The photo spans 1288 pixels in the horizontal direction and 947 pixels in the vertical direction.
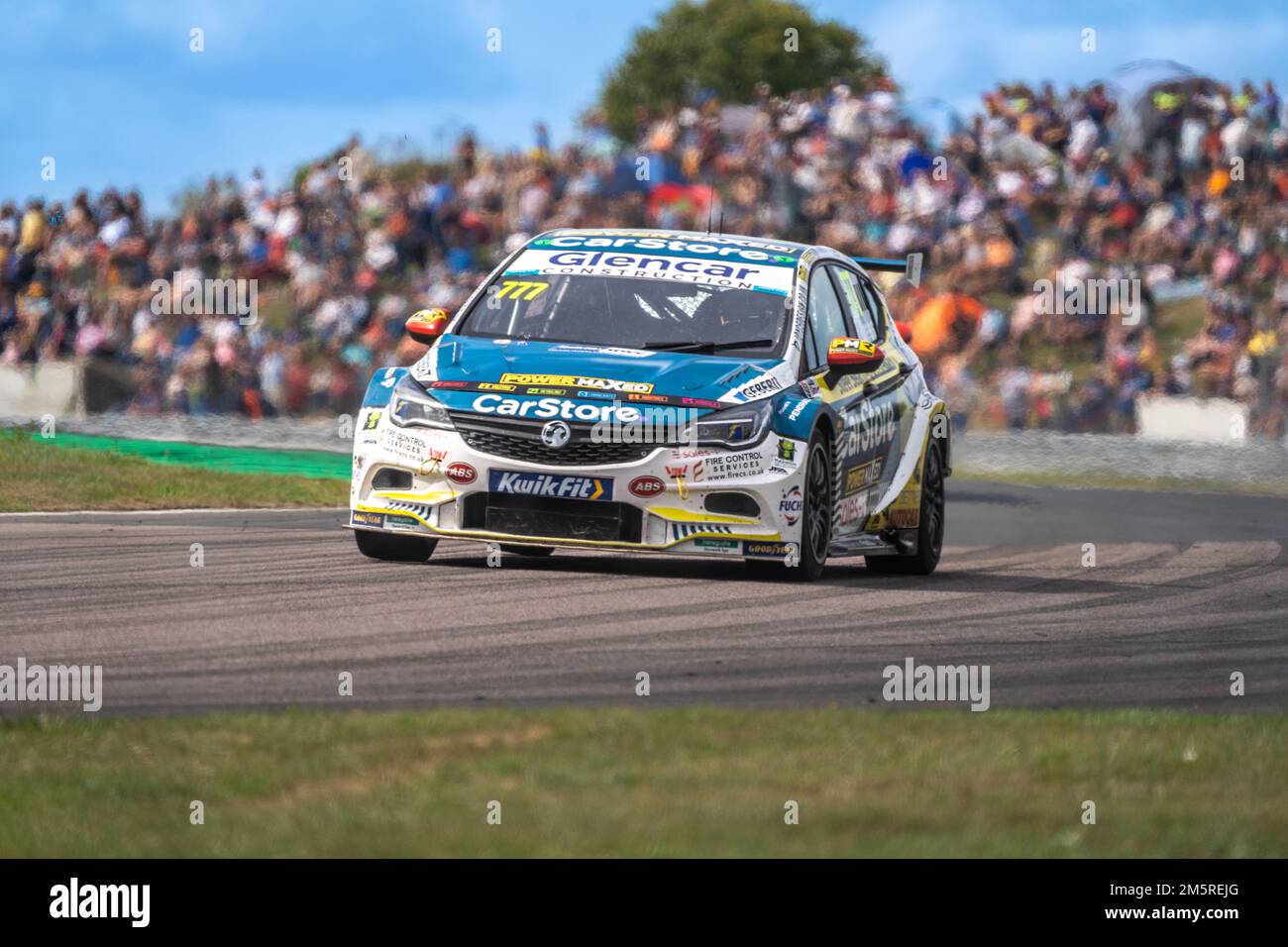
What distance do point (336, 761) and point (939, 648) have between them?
3.46 metres

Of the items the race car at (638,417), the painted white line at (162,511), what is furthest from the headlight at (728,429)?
the painted white line at (162,511)

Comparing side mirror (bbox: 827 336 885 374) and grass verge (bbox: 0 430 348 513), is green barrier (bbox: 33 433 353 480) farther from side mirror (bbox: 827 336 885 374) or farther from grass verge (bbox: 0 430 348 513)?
side mirror (bbox: 827 336 885 374)

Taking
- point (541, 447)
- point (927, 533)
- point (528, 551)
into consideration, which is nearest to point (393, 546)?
point (528, 551)

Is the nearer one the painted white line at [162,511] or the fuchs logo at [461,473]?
the fuchs logo at [461,473]

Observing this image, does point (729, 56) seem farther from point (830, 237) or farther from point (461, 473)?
point (461, 473)

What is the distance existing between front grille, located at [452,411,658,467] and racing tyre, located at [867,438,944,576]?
2.58 meters

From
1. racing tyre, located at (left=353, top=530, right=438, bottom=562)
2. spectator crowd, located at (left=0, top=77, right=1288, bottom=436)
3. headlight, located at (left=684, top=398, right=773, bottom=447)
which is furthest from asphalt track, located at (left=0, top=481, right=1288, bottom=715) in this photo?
spectator crowd, located at (left=0, top=77, right=1288, bottom=436)

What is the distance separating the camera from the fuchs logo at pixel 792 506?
10.6m

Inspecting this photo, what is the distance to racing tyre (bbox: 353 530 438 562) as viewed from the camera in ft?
36.9

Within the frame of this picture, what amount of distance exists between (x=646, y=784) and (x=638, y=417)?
486 cm

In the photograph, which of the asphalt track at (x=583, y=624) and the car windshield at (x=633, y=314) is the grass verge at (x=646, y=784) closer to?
the asphalt track at (x=583, y=624)

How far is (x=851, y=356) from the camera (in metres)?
11.3
